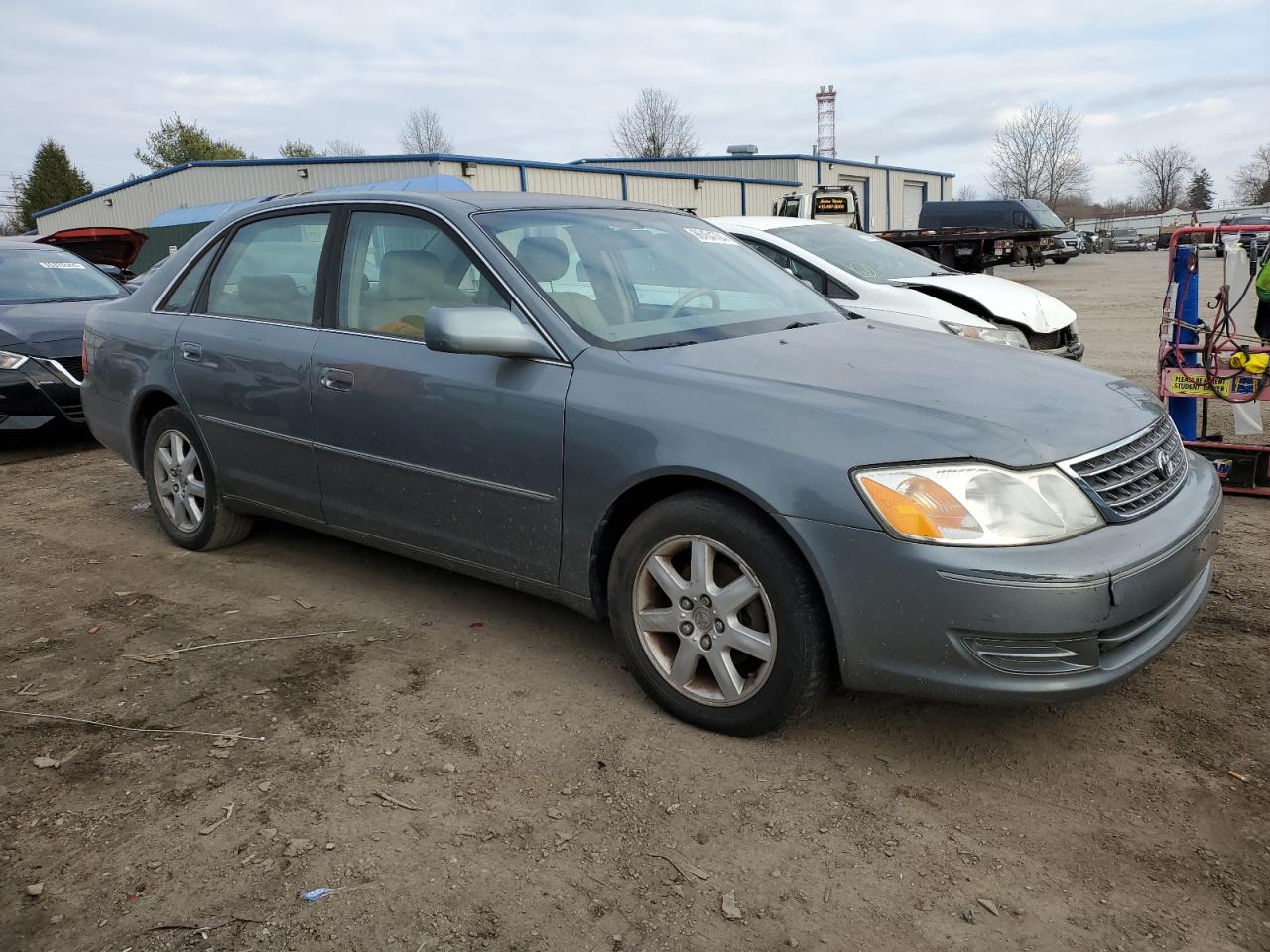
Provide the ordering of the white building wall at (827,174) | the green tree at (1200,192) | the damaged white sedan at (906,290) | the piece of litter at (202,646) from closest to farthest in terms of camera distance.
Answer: the piece of litter at (202,646) < the damaged white sedan at (906,290) < the white building wall at (827,174) < the green tree at (1200,192)

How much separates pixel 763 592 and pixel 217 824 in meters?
Answer: 1.55

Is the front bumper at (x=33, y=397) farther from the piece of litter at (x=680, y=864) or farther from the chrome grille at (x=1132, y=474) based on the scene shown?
the chrome grille at (x=1132, y=474)

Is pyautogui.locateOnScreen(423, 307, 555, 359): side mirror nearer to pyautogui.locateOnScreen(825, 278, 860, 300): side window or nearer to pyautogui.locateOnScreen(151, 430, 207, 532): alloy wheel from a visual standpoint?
pyautogui.locateOnScreen(151, 430, 207, 532): alloy wheel

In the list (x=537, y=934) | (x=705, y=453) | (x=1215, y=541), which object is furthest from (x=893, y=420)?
(x=537, y=934)

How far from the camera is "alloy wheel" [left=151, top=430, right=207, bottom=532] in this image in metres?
4.68

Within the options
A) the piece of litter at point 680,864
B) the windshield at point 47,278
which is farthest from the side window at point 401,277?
the windshield at point 47,278

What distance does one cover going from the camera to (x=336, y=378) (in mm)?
3781

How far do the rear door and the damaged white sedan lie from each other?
11.9 feet

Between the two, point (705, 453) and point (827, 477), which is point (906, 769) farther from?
point (705, 453)

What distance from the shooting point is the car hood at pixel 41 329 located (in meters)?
7.21

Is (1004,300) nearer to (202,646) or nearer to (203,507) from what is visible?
(203,507)

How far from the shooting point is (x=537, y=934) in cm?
219

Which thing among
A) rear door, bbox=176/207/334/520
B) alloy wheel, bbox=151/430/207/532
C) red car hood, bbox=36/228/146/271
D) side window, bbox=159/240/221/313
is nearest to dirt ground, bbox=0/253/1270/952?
rear door, bbox=176/207/334/520

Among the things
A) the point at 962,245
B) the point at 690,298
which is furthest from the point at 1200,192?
the point at 690,298
